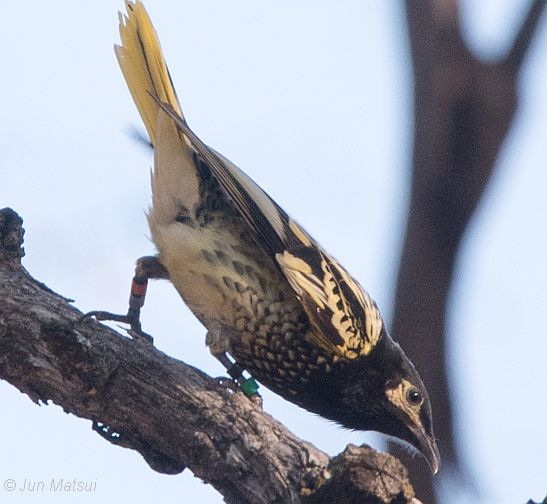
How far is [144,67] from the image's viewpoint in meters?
4.52

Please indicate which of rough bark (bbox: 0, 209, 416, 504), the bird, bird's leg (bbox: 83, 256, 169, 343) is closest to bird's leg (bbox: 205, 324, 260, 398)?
the bird

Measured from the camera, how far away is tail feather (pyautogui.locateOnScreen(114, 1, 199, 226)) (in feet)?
14.0

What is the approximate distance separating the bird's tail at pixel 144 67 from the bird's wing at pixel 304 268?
0.90 feet

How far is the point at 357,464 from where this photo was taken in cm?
268

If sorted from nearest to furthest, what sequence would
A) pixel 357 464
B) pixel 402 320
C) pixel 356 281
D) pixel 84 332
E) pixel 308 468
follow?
1. pixel 357 464
2. pixel 308 468
3. pixel 84 332
4. pixel 402 320
5. pixel 356 281

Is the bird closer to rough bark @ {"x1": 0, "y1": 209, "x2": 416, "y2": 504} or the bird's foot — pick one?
the bird's foot

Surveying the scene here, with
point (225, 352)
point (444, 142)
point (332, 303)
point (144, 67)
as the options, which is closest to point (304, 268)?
point (332, 303)

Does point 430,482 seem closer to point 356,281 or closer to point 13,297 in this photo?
point 356,281

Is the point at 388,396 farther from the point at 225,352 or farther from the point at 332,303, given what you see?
the point at 225,352

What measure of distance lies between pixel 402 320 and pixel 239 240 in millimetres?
846

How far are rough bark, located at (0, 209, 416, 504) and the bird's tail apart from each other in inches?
54.3

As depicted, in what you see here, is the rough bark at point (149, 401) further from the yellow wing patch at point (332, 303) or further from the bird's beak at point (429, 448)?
the bird's beak at point (429, 448)

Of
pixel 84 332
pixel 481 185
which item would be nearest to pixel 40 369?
pixel 84 332

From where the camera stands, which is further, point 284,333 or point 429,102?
point 284,333
